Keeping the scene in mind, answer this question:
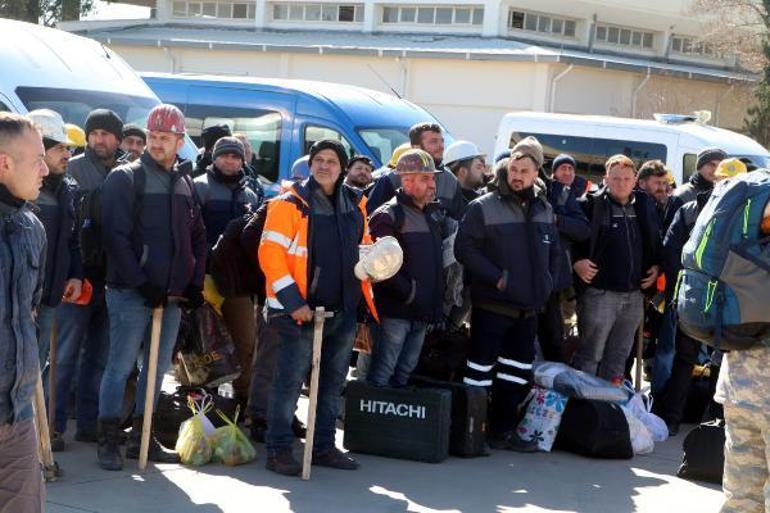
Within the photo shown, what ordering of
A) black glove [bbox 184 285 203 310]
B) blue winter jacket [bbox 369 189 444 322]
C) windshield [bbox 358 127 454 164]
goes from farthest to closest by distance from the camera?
windshield [bbox 358 127 454 164]
blue winter jacket [bbox 369 189 444 322]
black glove [bbox 184 285 203 310]

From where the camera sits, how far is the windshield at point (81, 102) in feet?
35.5

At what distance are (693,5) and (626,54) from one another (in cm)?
243

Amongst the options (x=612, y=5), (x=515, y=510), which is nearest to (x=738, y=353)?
(x=515, y=510)

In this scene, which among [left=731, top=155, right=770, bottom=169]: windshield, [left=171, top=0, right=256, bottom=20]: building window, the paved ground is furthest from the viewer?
[left=171, top=0, right=256, bottom=20]: building window

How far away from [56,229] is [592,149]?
10.5m

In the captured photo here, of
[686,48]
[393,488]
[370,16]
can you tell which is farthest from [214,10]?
[393,488]

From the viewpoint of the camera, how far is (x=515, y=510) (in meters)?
7.64

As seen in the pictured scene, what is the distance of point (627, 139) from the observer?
16.8 m

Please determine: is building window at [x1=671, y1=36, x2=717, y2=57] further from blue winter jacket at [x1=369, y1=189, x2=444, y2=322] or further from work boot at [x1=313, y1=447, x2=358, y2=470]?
work boot at [x1=313, y1=447, x2=358, y2=470]

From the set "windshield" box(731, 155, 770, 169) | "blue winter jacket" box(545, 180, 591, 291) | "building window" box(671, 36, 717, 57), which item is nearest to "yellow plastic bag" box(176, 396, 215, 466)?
"blue winter jacket" box(545, 180, 591, 291)

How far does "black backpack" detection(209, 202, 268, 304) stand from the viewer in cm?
870

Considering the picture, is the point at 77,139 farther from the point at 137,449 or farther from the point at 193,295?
the point at 137,449

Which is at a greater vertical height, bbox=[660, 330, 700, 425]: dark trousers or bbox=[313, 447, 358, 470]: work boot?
bbox=[660, 330, 700, 425]: dark trousers

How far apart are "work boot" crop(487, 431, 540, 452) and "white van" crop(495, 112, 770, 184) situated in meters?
7.41
